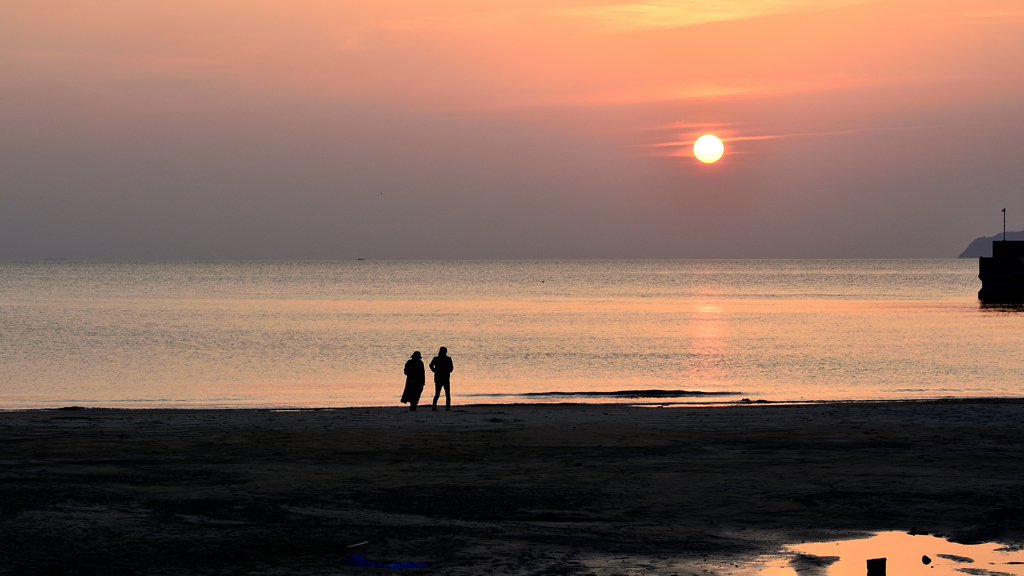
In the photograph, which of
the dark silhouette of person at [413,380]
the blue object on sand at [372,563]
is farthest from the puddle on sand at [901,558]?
the dark silhouette of person at [413,380]

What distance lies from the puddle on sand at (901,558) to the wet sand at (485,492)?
1.13 feet

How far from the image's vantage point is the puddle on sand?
959 centimetres

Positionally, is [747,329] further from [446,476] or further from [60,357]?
[446,476]

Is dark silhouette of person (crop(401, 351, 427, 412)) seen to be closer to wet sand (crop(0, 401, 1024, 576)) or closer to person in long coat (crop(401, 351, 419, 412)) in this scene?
person in long coat (crop(401, 351, 419, 412))

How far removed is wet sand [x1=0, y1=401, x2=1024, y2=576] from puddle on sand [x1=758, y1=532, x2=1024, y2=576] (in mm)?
345

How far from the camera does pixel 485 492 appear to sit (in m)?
13.3

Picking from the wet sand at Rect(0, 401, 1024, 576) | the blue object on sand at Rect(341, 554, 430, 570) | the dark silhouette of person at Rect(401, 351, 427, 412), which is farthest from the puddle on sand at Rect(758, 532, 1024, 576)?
the dark silhouette of person at Rect(401, 351, 427, 412)

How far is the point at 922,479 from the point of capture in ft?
46.1

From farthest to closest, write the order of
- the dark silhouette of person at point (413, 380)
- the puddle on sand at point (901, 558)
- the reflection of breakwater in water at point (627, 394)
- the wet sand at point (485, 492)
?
the reflection of breakwater in water at point (627, 394)
the dark silhouette of person at point (413, 380)
the wet sand at point (485, 492)
the puddle on sand at point (901, 558)

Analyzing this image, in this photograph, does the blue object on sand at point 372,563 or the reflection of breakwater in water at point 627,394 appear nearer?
the blue object on sand at point 372,563

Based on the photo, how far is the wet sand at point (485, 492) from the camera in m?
10.1

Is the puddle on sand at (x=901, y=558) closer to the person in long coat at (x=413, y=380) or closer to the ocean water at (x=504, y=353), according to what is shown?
the person in long coat at (x=413, y=380)

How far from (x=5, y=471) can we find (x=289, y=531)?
19.2 ft

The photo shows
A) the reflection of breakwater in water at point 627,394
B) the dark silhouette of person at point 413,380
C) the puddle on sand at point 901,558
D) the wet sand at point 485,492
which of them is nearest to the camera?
the puddle on sand at point 901,558
